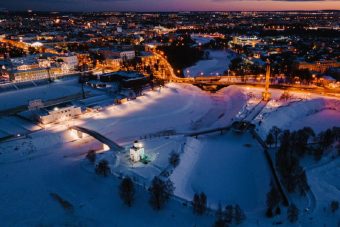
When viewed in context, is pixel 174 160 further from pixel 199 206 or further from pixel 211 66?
pixel 211 66

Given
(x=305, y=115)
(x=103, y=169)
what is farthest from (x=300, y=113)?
(x=103, y=169)

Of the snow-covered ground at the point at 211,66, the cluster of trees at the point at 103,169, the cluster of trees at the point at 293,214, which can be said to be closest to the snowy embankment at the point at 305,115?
the cluster of trees at the point at 293,214

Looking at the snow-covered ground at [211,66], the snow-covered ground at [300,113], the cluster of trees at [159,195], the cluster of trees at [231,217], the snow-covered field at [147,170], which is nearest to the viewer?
the cluster of trees at [231,217]

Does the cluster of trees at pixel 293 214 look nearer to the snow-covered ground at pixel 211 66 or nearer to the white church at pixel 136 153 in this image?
the white church at pixel 136 153

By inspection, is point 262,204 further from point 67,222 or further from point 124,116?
point 124,116

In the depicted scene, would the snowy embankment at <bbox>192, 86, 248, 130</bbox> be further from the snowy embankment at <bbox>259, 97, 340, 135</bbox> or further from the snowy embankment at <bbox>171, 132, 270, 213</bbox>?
the snowy embankment at <bbox>259, 97, 340, 135</bbox>

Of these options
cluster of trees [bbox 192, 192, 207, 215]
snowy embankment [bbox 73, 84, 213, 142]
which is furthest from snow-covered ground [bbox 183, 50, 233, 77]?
cluster of trees [bbox 192, 192, 207, 215]
